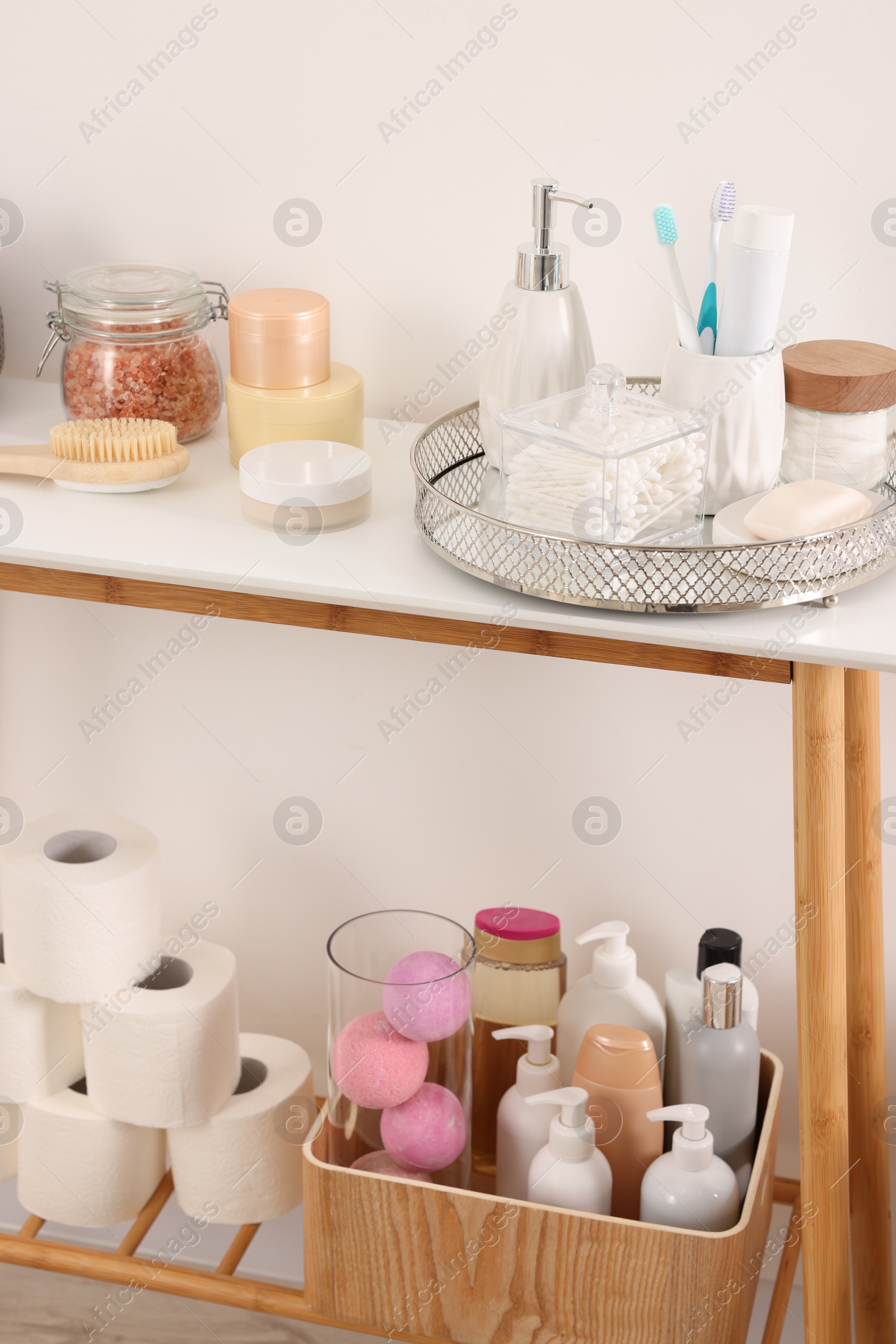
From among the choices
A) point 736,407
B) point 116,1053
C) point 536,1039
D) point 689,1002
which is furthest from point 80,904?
point 736,407

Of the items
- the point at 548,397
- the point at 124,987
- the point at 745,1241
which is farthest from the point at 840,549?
the point at 124,987

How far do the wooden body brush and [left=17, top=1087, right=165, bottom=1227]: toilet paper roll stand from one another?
48cm

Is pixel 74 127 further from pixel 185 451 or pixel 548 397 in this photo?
pixel 548 397

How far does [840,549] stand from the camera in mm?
651

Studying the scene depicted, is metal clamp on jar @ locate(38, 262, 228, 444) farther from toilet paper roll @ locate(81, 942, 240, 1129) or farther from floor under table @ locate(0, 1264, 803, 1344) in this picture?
floor under table @ locate(0, 1264, 803, 1344)

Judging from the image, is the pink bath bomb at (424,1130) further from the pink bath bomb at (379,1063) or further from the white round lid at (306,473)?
the white round lid at (306,473)

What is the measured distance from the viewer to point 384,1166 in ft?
2.79

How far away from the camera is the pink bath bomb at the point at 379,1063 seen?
2.74ft

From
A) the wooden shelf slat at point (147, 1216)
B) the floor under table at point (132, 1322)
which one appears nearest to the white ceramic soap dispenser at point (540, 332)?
the wooden shelf slat at point (147, 1216)

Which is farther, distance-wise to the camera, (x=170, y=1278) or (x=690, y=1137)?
(x=170, y=1278)

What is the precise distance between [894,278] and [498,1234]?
2.16ft

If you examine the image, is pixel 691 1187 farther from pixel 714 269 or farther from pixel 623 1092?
pixel 714 269

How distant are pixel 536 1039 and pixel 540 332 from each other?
453mm

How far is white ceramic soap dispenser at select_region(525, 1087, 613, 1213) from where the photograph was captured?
31.1 inches
